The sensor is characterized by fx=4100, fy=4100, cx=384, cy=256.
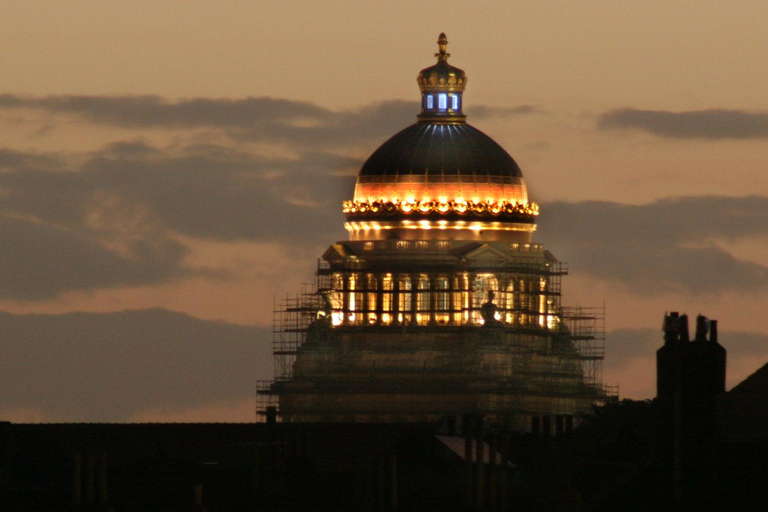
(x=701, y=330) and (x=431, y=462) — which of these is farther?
(x=431, y=462)

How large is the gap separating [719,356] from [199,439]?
74854 millimetres

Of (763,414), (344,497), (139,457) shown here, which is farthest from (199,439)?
(763,414)

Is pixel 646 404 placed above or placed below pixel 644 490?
above

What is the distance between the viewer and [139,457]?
585 feet

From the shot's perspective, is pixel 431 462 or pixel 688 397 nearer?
pixel 688 397

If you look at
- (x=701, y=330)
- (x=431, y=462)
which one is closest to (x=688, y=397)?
(x=701, y=330)

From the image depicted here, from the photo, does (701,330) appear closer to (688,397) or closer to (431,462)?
(688,397)

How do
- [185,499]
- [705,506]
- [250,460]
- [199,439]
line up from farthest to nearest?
[199,439] < [250,460] < [185,499] < [705,506]

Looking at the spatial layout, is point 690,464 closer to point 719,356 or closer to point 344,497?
point 719,356

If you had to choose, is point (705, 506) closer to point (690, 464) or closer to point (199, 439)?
point (690, 464)

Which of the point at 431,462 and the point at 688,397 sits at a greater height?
the point at 431,462

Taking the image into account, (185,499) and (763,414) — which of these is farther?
(185,499)

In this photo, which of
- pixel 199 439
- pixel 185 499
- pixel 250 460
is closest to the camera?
pixel 185 499

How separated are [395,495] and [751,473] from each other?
38.5 m
